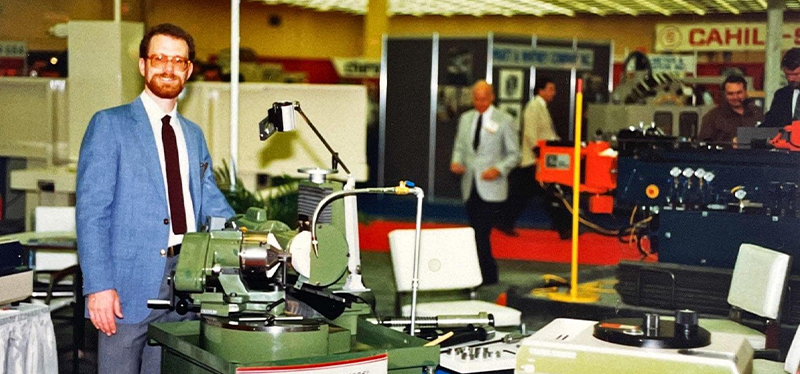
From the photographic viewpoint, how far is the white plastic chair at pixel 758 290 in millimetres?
4023

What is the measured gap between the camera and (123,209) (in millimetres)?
2895

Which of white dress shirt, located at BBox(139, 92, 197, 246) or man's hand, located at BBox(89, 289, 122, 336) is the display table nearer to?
man's hand, located at BBox(89, 289, 122, 336)

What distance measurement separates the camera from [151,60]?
2.87 m

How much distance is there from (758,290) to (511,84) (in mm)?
5522

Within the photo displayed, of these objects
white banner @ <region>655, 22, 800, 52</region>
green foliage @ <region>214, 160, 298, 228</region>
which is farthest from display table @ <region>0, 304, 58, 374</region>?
white banner @ <region>655, 22, 800, 52</region>

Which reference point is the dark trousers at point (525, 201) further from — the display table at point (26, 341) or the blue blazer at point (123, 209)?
the blue blazer at point (123, 209)

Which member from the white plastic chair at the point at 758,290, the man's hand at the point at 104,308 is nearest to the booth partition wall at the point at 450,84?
the white plastic chair at the point at 758,290

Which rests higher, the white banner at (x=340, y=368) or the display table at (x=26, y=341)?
the white banner at (x=340, y=368)

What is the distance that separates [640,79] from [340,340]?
538 cm

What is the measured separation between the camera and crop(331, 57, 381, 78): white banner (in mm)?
12422

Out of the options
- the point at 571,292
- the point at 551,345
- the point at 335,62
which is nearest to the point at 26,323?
the point at 551,345

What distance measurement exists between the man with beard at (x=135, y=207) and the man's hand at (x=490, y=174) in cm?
410

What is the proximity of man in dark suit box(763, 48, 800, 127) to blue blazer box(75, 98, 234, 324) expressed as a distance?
369 cm

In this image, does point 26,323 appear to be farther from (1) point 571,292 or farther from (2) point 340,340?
(1) point 571,292
